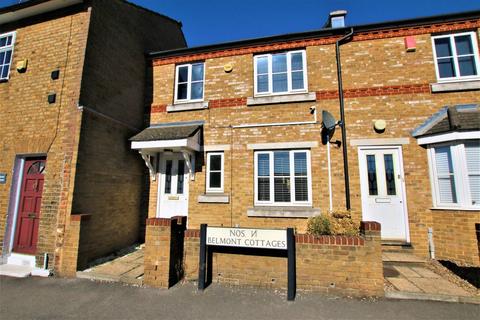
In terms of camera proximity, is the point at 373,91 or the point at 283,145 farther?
the point at 283,145

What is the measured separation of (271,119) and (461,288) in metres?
5.84

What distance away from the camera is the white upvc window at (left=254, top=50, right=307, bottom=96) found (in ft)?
26.0

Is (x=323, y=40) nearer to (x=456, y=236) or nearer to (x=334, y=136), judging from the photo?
(x=334, y=136)

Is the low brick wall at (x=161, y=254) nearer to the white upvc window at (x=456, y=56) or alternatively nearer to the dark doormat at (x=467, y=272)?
the dark doormat at (x=467, y=272)

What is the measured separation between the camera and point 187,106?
849 cm

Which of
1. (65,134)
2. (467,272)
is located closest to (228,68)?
(65,134)

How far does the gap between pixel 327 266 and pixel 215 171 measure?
447 cm

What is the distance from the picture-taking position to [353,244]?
458cm

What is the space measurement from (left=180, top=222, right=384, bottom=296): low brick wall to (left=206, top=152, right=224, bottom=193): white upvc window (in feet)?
10.3

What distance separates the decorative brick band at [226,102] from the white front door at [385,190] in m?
3.94

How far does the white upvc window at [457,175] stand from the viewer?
604 cm

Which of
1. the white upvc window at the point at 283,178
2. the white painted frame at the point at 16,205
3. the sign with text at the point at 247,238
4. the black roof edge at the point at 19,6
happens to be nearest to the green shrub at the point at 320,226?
the sign with text at the point at 247,238

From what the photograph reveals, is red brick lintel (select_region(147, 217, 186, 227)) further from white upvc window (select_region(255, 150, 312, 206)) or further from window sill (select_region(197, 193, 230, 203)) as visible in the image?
white upvc window (select_region(255, 150, 312, 206))

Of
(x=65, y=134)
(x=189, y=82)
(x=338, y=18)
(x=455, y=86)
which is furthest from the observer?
(x=189, y=82)
